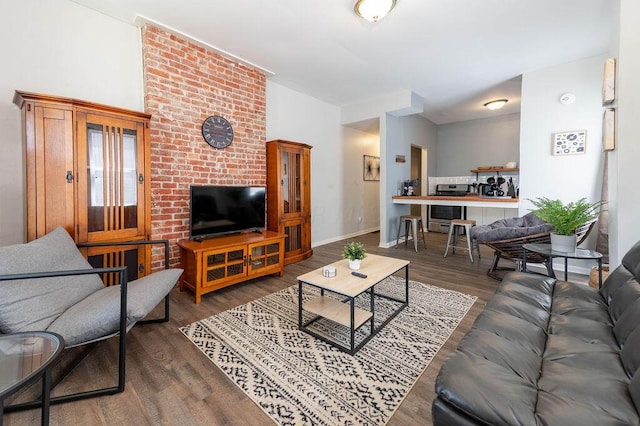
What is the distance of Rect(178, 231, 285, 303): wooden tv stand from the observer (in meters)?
2.70

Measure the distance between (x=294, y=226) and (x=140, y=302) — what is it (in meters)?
2.60

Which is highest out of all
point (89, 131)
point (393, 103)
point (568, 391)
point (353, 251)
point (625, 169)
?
point (393, 103)

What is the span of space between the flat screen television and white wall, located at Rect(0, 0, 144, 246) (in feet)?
4.03

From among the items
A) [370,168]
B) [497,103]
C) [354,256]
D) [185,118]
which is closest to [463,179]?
[497,103]

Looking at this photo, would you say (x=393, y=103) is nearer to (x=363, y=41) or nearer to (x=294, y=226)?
(x=363, y=41)

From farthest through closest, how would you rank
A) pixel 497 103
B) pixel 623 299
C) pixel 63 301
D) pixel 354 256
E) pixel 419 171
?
1. pixel 419 171
2. pixel 497 103
3. pixel 354 256
4. pixel 63 301
5. pixel 623 299

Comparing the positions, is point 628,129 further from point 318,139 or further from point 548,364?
point 318,139

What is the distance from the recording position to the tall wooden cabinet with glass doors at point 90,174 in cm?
208

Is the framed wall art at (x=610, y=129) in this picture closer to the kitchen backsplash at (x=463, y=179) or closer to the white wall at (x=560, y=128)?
the white wall at (x=560, y=128)

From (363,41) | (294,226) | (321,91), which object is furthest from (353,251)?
(321,91)

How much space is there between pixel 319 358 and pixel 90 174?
2.41 meters

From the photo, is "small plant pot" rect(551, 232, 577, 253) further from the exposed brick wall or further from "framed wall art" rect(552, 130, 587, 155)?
the exposed brick wall

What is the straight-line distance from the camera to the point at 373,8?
2389mm

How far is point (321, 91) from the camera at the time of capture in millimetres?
4746
